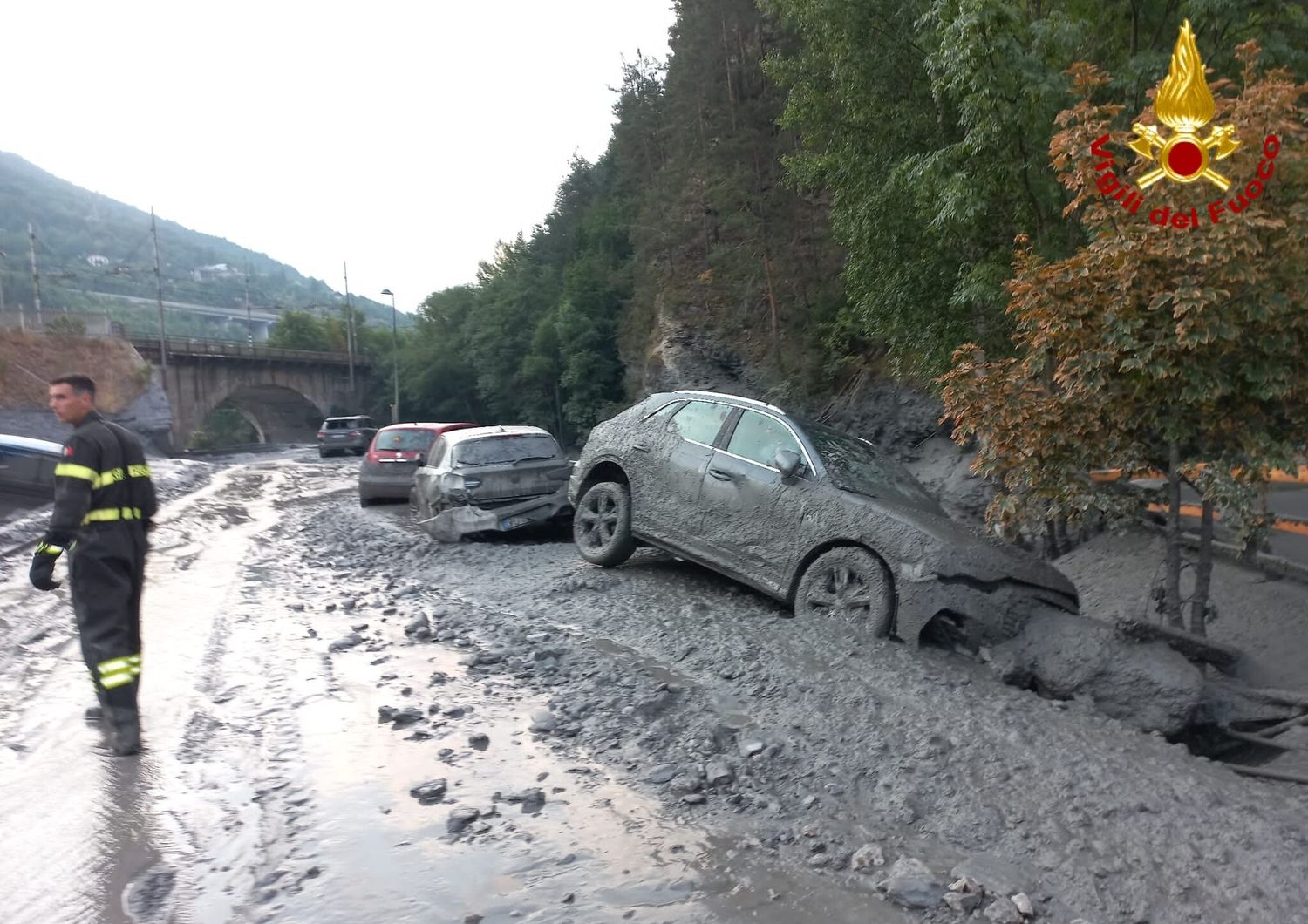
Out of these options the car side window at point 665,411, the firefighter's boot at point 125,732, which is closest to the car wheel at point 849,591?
the car side window at point 665,411

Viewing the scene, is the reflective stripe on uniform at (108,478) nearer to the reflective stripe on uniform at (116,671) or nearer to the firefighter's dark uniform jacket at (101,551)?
the firefighter's dark uniform jacket at (101,551)

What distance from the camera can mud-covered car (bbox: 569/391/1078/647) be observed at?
6.04 meters

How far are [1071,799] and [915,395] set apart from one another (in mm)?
18976

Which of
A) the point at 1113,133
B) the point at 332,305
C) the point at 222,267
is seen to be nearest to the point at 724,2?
the point at 1113,133

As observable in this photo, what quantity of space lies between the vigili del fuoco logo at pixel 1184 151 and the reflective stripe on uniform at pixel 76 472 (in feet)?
20.8

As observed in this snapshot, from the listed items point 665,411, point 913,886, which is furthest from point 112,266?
point 913,886

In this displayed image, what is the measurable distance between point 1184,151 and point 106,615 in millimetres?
7105

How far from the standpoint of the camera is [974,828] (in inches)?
156

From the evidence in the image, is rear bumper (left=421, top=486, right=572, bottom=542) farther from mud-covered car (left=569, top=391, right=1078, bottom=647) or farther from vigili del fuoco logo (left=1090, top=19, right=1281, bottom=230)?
vigili del fuoco logo (left=1090, top=19, right=1281, bottom=230)

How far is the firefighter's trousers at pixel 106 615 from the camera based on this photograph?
194 inches

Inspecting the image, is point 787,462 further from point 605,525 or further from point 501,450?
point 501,450

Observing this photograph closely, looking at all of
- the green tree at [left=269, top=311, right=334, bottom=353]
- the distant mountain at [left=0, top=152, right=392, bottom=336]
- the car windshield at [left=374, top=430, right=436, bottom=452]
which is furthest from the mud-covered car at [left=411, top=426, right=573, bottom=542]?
the green tree at [left=269, top=311, right=334, bottom=353]

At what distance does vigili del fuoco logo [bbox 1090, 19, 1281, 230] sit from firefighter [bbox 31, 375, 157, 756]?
629 centimetres

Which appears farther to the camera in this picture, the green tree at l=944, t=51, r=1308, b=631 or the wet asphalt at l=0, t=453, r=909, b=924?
the green tree at l=944, t=51, r=1308, b=631
